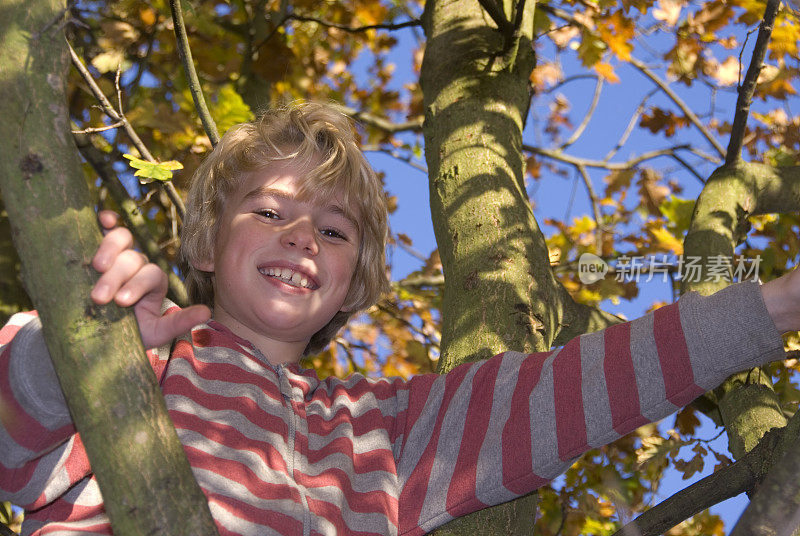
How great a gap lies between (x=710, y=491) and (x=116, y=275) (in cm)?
139

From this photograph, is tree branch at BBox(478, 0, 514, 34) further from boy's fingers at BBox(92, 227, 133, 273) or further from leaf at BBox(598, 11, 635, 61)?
boy's fingers at BBox(92, 227, 133, 273)

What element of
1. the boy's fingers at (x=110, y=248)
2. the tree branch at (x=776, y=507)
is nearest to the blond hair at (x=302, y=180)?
the boy's fingers at (x=110, y=248)

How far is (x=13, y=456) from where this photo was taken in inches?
61.4

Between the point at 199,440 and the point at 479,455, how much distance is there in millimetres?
692

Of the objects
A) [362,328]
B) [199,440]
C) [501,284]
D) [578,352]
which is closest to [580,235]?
[362,328]

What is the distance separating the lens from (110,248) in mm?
1188

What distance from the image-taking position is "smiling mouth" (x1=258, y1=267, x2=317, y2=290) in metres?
2.24

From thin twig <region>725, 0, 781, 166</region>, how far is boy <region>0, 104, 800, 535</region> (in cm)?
140

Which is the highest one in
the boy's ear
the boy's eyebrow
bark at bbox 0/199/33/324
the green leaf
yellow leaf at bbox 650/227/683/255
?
the green leaf

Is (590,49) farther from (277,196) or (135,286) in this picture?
(135,286)

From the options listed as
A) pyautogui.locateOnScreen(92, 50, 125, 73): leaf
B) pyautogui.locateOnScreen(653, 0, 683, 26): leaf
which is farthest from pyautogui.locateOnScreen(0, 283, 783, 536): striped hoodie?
pyautogui.locateOnScreen(653, 0, 683, 26): leaf

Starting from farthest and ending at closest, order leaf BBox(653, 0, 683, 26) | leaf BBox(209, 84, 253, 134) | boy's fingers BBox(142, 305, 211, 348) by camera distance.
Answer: leaf BBox(653, 0, 683, 26), leaf BBox(209, 84, 253, 134), boy's fingers BBox(142, 305, 211, 348)

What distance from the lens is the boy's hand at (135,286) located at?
3.63 feet

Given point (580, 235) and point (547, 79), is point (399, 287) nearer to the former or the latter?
point (580, 235)
